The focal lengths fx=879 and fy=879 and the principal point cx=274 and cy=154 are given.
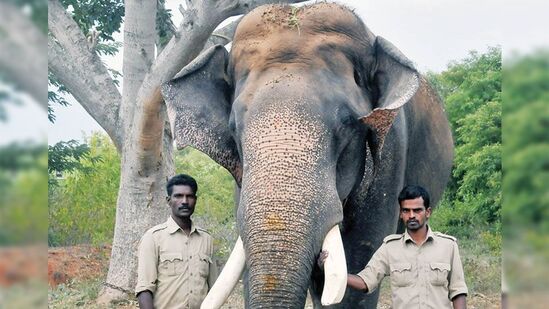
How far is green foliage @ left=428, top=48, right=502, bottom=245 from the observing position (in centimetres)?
1409

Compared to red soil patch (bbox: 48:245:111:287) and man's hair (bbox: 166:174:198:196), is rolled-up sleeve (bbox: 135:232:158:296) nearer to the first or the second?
man's hair (bbox: 166:174:198:196)

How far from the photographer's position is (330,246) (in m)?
3.83

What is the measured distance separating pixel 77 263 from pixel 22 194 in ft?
39.0

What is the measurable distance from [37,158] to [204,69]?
3.16 m

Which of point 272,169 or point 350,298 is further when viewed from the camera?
point 350,298

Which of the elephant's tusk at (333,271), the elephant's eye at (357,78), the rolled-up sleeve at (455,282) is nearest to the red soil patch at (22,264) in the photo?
the elephant's tusk at (333,271)

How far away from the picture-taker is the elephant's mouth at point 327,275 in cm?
364

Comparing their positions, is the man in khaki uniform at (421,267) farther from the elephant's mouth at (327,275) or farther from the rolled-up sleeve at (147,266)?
the rolled-up sleeve at (147,266)

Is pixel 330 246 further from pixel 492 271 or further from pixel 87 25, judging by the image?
pixel 87 25

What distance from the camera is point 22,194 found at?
1.62m

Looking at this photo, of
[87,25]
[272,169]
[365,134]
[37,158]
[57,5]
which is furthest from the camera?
[87,25]

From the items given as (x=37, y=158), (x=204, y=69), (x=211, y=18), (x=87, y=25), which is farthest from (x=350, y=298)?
(x=87, y=25)

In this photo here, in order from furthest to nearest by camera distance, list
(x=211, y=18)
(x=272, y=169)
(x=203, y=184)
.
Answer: (x=203, y=184) < (x=211, y=18) < (x=272, y=169)

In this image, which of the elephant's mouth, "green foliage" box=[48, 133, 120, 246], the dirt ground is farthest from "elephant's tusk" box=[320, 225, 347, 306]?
"green foliage" box=[48, 133, 120, 246]
